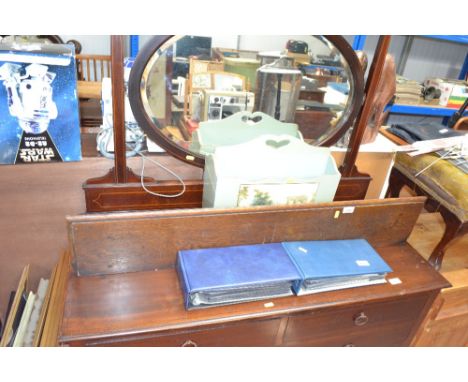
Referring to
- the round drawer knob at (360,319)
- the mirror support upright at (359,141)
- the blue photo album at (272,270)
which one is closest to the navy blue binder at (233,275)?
the blue photo album at (272,270)

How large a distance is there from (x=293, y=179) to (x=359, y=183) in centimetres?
32

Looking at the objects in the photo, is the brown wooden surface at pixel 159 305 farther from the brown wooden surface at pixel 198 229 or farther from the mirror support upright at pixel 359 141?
the mirror support upright at pixel 359 141

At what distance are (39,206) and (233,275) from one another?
25.0 inches

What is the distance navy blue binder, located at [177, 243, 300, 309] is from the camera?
0.85 metres

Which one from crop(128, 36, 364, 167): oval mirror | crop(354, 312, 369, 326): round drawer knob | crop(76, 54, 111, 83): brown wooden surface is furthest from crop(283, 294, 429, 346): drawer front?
crop(76, 54, 111, 83): brown wooden surface

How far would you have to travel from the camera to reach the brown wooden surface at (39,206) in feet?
3.44

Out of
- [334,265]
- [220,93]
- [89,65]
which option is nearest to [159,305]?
[334,265]

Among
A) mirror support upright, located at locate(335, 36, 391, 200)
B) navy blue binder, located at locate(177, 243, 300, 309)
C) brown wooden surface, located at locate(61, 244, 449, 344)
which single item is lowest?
brown wooden surface, located at locate(61, 244, 449, 344)

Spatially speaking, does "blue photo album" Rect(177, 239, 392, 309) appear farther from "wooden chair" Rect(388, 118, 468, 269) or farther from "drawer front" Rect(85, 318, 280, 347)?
"wooden chair" Rect(388, 118, 468, 269)

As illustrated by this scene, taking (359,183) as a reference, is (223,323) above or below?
below

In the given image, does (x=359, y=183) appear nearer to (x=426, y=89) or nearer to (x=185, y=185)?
(x=185, y=185)

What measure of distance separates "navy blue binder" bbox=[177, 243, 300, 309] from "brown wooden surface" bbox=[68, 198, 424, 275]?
36 millimetres

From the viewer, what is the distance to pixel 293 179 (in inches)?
38.1

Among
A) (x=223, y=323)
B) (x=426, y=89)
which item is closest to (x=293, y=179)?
(x=223, y=323)
